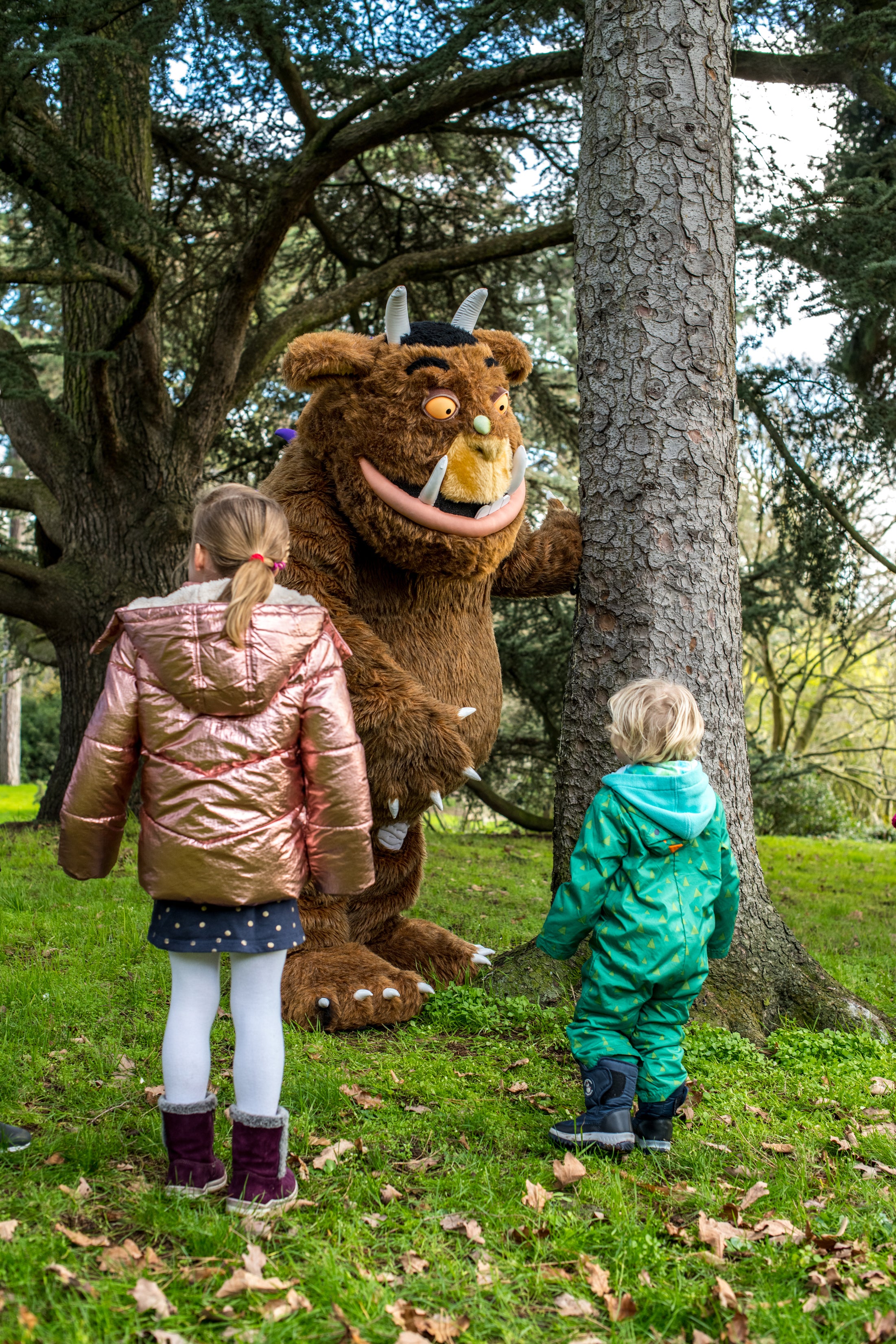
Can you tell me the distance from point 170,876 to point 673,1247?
156 centimetres

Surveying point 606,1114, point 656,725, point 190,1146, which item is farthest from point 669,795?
point 190,1146

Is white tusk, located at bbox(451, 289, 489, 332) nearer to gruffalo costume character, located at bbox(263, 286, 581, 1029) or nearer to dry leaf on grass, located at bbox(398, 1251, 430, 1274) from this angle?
gruffalo costume character, located at bbox(263, 286, 581, 1029)

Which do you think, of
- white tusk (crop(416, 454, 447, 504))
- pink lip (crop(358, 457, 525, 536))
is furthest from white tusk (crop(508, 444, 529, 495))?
white tusk (crop(416, 454, 447, 504))

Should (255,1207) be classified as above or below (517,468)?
below

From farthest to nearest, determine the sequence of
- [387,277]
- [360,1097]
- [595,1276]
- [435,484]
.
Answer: [387,277] < [435,484] < [360,1097] < [595,1276]

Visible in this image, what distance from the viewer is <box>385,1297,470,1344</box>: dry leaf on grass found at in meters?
2.12

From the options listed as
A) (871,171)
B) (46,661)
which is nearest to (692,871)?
(871,171)

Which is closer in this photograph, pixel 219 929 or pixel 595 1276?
pixel 595 1276

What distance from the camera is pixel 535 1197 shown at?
2.67m

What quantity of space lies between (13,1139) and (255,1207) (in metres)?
0.88

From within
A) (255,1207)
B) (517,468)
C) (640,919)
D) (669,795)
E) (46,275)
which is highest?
(46,275)

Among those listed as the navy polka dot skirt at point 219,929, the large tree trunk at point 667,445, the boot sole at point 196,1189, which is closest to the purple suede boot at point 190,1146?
the boot sole at point 196,1189

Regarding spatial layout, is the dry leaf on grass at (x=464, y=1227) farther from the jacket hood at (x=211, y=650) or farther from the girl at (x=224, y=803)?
the jacket hood at (x=211, y=650)

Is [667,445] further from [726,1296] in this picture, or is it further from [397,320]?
[726,1296]
